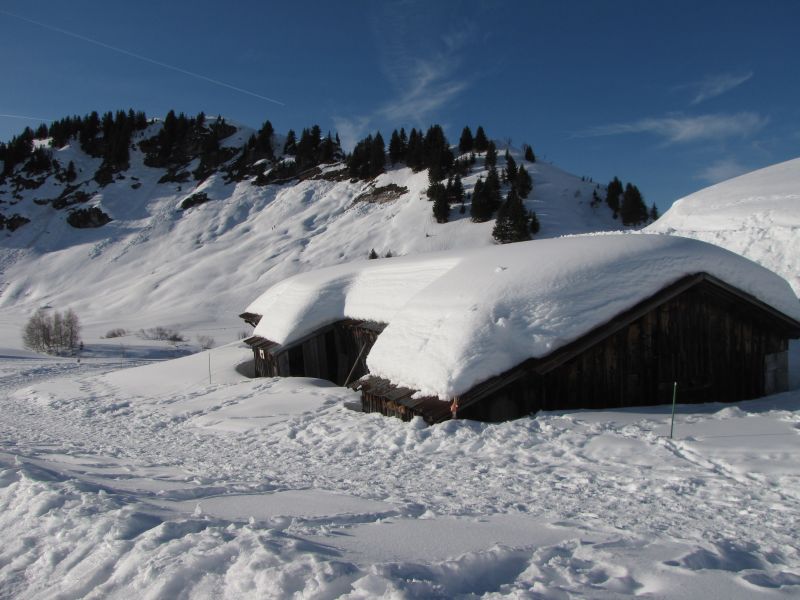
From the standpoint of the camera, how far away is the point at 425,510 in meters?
5.34

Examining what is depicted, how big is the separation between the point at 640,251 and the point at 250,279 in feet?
175

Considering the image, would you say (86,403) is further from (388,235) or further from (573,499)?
(388,235)

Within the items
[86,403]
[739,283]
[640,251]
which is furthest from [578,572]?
[86,403]

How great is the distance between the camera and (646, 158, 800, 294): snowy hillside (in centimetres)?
1834

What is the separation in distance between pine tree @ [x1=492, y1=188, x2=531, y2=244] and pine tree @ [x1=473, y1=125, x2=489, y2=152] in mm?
27887

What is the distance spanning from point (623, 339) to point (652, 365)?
926mm

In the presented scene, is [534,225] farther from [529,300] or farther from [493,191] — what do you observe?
[529,300]

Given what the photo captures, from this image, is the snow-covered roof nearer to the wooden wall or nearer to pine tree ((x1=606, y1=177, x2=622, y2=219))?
the wooden wall

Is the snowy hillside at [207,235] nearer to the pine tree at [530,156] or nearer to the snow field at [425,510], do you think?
the pine tree at [530,156]

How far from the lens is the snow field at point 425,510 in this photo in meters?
3.59

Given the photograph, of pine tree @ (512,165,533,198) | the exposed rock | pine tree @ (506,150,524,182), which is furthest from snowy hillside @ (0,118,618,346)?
pine tree @ (506,150,524,182)

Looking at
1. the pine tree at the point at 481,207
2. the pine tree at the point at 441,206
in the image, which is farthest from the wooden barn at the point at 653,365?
the pine tree at the point at 441,206

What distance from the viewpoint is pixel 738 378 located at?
1194 cm

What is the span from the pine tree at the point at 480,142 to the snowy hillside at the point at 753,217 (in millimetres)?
56024
